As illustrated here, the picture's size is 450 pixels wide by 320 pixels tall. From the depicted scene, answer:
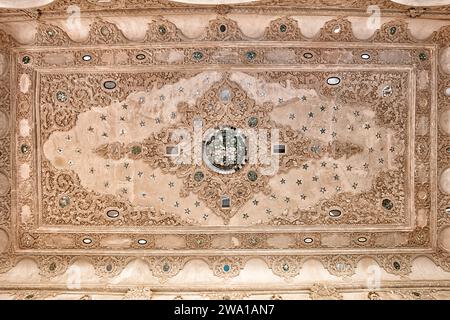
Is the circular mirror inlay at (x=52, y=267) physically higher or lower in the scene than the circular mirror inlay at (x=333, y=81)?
lower

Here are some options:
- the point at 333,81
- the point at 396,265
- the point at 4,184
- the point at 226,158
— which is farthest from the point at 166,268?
the point at 333,81

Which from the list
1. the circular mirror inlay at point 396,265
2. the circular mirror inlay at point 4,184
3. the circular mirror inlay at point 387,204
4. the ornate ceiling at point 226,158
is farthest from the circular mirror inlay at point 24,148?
the circular mirror inlay at point 396,265

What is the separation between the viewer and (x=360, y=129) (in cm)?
558

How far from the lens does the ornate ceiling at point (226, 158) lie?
545 centimetres

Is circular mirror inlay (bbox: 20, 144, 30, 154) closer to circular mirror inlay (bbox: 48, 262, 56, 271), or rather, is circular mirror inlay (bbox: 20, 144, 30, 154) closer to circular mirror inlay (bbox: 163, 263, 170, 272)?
circular mirror inlay (bbox: 48, 262, 56, 271)

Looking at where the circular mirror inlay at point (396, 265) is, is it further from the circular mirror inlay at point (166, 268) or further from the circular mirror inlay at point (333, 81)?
the circular mirror inlay at point (166, 268)

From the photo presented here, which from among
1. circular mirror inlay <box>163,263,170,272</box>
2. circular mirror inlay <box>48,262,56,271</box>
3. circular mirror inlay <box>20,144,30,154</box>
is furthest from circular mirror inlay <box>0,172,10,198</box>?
circular mirror inlay <box>163,263,170,272</box>

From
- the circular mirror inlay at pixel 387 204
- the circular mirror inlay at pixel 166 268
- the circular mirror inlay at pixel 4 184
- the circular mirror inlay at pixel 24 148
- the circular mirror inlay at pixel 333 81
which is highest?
the circular mirror inlay at pixel 333 81

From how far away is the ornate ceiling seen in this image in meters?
5.45

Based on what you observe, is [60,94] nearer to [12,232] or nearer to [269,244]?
[12,232]

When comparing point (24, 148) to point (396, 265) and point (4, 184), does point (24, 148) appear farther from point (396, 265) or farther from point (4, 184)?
point (396, 265)

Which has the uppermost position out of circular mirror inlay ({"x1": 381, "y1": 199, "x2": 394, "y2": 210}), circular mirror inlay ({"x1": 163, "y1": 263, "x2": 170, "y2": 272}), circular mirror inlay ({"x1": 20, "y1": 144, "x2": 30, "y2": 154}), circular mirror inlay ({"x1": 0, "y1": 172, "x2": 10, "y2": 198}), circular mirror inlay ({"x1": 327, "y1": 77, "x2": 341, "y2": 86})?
circular mirror inlay ({"x1": 327, "y1": 77, "x2": 341, "y2": 86})
